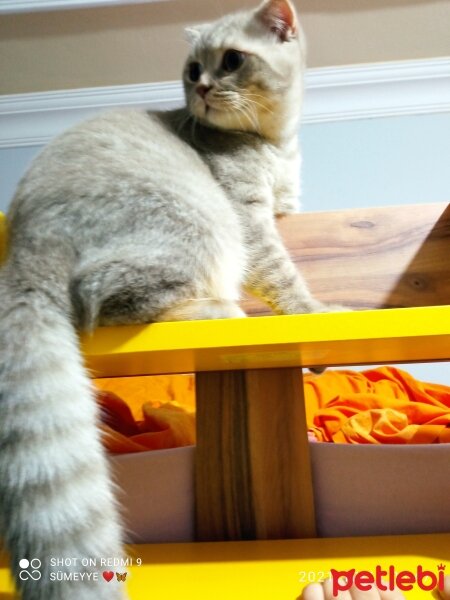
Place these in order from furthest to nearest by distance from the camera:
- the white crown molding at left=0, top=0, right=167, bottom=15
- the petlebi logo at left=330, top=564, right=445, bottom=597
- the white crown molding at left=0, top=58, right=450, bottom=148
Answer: the white crown molding at left=0, top=58, right=450, bottom=148 → the white crown molding at left=0, top=0, right=167, bottom=15 → the petlebi logo at left=330, top=564, right=445, bottom=597

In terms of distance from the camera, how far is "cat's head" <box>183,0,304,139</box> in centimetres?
112

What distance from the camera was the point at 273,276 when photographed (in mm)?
980

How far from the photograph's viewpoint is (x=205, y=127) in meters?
1.16

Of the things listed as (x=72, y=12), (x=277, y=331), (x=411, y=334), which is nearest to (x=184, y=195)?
(x=277, y=331)

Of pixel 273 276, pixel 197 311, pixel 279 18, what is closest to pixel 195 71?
pixel 279 18

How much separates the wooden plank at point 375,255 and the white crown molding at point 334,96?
3.87 feet

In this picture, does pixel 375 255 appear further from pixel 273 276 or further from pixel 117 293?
pixel 117 293

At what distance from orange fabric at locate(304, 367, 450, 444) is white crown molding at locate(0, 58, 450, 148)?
3.70ft

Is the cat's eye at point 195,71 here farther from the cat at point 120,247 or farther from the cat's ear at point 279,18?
the cat's ear at point 279,18

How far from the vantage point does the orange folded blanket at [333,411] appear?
110 cm

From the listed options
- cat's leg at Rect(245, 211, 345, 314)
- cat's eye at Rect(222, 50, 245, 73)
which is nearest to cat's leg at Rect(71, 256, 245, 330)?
cat's leg at Rect(245, 211, 345, 314)

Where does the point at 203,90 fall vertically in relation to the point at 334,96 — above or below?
below

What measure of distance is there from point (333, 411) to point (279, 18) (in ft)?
2.73

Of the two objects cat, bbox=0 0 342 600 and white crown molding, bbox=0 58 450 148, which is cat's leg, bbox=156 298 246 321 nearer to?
cat, bbox=0 0 342 600
